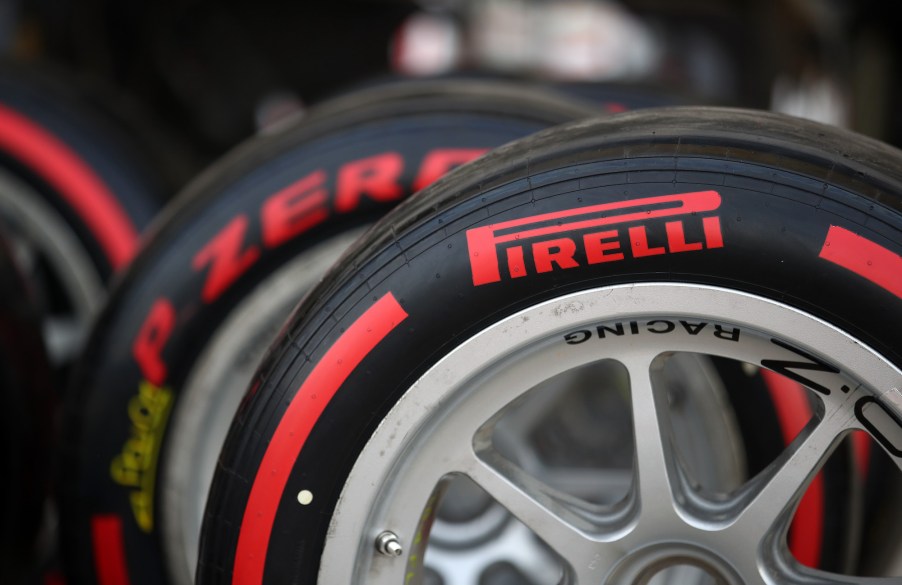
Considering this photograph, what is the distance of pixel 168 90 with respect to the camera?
12.2 feet

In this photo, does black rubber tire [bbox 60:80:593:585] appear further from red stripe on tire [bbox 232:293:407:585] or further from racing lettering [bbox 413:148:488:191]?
red stripe on tire [bbox 232:293:407:585]

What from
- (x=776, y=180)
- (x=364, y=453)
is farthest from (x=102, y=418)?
(x=776, y=180)

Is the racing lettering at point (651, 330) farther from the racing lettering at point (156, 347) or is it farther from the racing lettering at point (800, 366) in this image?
the racing lettering at point (156, 347)

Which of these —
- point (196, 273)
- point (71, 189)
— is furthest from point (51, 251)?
point (196, 273)

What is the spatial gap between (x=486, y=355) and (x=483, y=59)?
4.01m

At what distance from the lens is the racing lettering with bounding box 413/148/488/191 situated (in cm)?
147

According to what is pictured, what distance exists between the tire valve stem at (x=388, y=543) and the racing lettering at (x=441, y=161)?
22.1 inches

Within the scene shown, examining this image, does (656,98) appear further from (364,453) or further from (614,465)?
(364,453)

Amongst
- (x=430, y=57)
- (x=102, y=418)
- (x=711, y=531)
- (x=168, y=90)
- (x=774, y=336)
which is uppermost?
(x=430, y=57)

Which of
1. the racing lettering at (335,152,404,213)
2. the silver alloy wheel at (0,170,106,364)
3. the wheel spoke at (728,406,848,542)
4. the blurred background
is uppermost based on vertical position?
the blurred background

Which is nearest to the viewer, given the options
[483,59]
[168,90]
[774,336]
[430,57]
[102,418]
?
[774,336]

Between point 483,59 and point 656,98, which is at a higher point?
point 483,59

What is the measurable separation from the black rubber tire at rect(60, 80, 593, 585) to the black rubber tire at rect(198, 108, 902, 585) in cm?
36

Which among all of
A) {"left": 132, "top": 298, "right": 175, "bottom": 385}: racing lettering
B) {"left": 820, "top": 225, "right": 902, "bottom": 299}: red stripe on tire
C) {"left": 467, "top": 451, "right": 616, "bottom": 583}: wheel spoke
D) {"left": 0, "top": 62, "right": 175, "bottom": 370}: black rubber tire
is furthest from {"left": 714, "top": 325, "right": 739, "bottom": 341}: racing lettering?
{"left": 0, "top": 62, "right": 175, "bottom": 370}: black rubber tire
